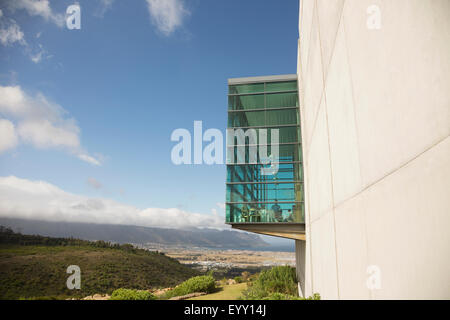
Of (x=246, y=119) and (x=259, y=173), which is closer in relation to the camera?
(x=259, y=173)

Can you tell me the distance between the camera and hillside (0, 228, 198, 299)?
27969 millimetres

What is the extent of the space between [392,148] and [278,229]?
1214 cm

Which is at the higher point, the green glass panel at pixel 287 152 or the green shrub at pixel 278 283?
the green glass panel at pixel 287 152

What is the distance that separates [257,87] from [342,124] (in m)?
11.8

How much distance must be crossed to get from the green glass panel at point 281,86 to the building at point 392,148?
1017 centimetres

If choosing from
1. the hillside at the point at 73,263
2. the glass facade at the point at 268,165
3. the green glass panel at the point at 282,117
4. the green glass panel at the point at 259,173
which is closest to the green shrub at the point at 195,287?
the glass facade at the point at 268,165

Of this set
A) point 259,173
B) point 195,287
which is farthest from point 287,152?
point 195,287

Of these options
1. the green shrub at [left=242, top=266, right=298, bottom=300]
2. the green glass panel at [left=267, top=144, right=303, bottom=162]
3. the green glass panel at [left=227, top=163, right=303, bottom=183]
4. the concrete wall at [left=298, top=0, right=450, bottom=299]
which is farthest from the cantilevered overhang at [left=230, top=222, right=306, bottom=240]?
the concrete wall at [left=298, top=0, right=450, bottom=299]

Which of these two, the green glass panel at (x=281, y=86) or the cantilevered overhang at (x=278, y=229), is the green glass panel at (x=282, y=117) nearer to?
the green glass panel at (x=281, y=86)

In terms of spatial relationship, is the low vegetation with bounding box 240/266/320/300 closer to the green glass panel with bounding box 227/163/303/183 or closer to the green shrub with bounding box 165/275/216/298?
the green shrub with bounding box 165/275/216/298

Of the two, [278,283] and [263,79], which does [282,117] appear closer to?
[263,79]

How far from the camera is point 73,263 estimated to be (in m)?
35.7

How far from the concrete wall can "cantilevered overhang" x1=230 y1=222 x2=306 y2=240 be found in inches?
330

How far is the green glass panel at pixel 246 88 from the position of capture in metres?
16.1
